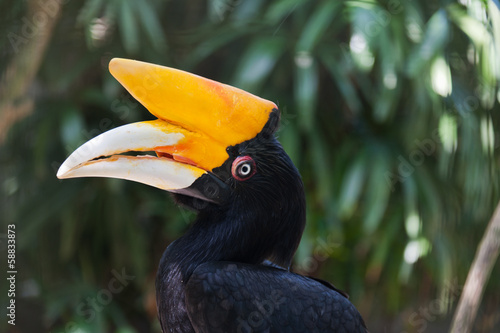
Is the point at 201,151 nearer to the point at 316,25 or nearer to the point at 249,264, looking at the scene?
the point at 249,264

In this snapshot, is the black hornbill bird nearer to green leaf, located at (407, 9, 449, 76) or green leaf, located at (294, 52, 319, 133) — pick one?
green leaf, located at (294, 52, 319, 133)

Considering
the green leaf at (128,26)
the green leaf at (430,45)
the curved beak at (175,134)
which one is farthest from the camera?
the green leaf at (128,26)

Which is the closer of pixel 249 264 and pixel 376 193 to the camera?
pixel 249 264

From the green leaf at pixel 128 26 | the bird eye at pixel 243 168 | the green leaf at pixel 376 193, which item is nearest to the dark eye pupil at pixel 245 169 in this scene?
the bird eye at pixel 243 168

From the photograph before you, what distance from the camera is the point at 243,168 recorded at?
4.01 feet

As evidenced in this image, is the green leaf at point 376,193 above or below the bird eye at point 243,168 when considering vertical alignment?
below

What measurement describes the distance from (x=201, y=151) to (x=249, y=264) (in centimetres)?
25

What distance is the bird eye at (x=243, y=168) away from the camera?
4.00 feet

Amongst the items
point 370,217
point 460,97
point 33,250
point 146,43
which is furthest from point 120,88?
point 460,97

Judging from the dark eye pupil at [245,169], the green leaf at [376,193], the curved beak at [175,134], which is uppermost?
the curved beak at [175,134]

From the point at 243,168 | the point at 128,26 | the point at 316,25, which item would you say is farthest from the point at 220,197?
the point at 128,26

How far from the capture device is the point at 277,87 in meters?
2.73

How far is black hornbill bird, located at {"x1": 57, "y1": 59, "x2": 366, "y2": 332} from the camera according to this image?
114 cm

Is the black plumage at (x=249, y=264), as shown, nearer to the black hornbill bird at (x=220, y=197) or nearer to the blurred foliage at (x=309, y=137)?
the black hornbill bird at (x=220, y=197)
